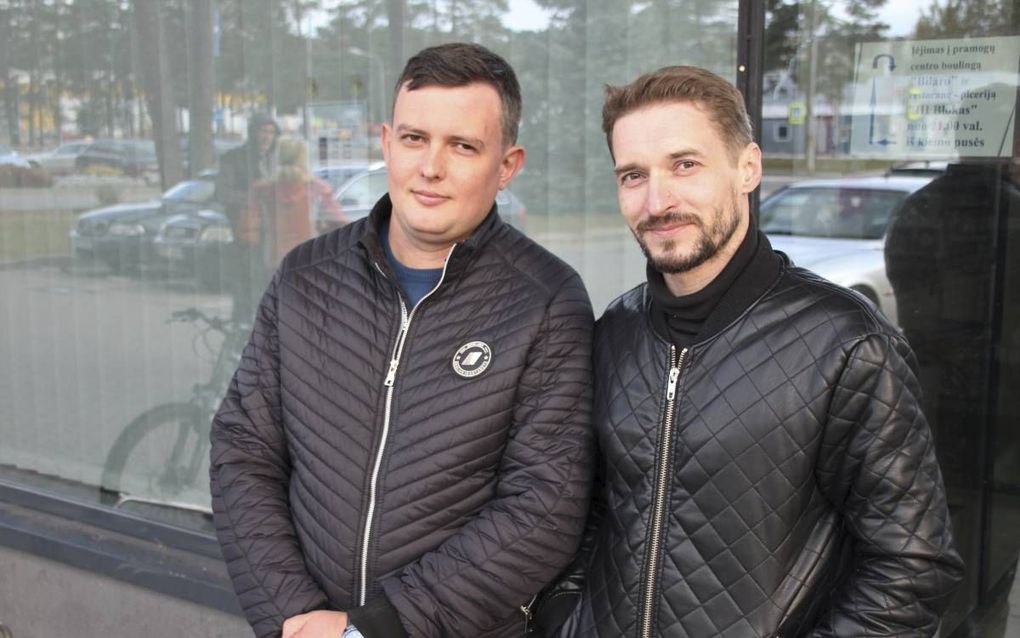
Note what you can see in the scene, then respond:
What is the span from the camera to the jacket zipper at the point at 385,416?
225 cm

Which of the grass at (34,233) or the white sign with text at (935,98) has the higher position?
the white sign with text at (935,98)

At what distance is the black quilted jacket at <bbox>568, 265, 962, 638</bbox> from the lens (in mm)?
1816

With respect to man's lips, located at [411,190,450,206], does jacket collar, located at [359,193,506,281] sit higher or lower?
lower

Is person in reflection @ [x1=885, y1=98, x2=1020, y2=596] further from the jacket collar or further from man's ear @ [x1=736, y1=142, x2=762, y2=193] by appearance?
the jacket collar

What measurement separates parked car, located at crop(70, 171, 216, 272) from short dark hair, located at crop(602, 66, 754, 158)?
2883 mm

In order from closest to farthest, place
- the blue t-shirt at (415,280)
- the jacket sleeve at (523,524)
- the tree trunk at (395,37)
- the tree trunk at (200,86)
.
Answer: the jacket sleeve at (523,524)
the blue t-shirt at (415,280)
the tree trunk at (395,37)
the tree trunk at (200,86)

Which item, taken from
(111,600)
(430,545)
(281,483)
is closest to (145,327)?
(111,600)

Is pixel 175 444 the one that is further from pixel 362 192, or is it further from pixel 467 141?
pixel 467 141

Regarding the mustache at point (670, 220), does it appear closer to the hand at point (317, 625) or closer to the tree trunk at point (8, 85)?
the hand at point (317, 625)

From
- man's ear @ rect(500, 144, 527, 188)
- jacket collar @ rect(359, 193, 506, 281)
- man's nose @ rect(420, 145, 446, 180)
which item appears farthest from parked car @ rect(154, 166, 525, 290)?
man's nose @ rect(420, 145, 446, 180)

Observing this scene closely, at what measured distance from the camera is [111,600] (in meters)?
4.34

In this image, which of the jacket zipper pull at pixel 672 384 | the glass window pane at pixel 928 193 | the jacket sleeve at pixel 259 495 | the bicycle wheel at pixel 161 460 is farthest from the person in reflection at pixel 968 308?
the bicycle wheel at pixel 161 460

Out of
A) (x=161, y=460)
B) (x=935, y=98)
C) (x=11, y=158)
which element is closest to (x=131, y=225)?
A: (x=11, y=158)

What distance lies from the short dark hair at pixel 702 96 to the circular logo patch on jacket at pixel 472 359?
56 centimetres
